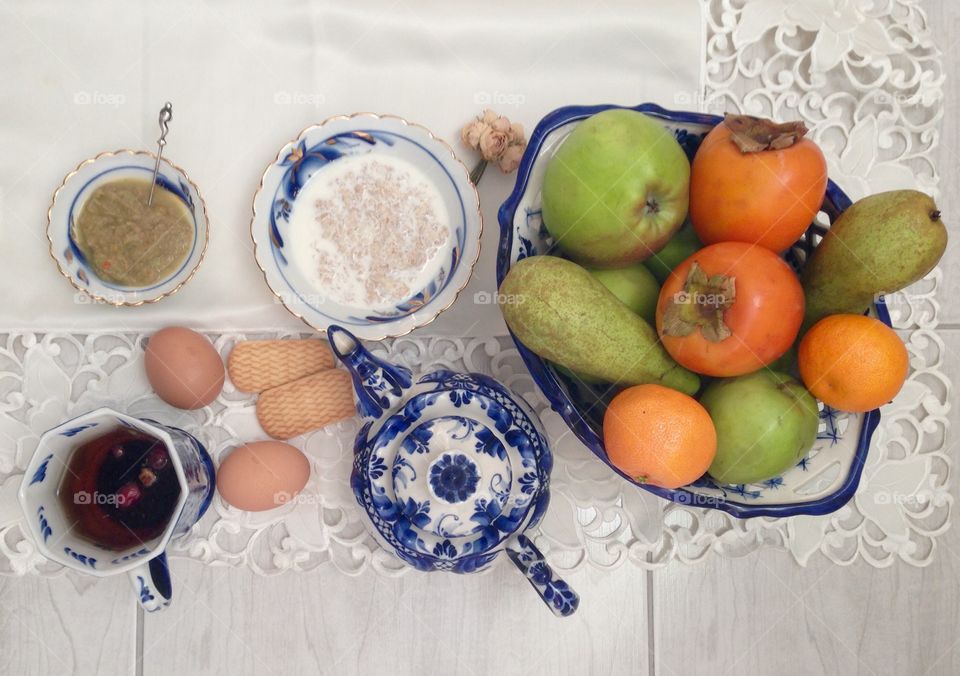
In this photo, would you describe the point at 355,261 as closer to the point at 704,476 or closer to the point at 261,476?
the point at 261,476

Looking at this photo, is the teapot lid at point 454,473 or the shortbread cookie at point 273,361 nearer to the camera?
the teapot lid at point 454,473

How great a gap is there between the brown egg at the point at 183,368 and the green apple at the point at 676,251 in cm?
43

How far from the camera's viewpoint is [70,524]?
62 cm

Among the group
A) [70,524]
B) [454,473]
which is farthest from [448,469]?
[70,524]

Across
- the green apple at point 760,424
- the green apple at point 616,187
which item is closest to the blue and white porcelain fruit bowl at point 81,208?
the green apple at point 616,187

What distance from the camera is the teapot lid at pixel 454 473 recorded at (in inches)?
22.9

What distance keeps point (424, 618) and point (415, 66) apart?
57cm

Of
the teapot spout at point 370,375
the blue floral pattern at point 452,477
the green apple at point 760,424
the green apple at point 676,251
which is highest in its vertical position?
the green apple at point 676,251

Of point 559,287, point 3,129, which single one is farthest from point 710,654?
point 3,129

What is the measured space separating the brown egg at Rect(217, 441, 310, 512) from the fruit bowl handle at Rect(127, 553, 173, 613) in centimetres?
8

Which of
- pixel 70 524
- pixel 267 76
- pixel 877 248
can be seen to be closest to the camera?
pixel 877 248

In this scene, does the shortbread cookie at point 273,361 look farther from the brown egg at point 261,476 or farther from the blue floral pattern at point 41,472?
the blue floral pattern at point 41,472

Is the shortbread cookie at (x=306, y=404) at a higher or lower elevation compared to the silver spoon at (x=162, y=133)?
lower

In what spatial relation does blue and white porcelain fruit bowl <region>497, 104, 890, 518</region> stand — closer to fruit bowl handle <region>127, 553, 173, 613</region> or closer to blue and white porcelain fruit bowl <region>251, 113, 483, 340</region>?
blue and white porcelain fruit bowl <region>251, 113, 483, 340</region>
